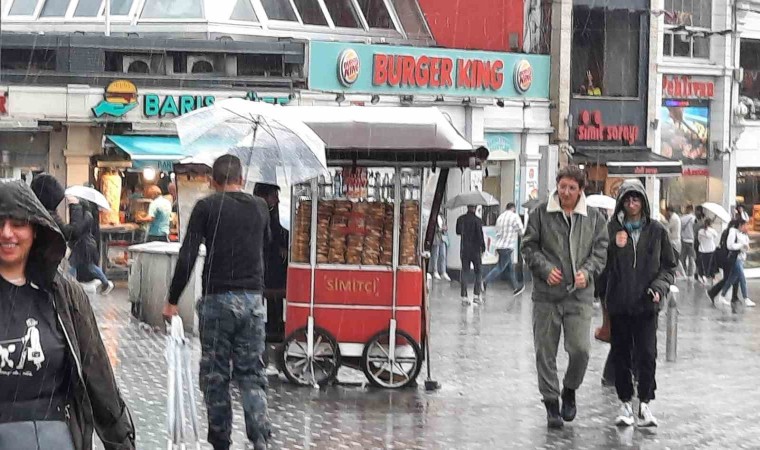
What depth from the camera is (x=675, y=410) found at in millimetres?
12641

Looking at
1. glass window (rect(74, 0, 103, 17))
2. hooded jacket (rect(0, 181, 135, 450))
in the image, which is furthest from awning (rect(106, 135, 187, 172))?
hooded jacket (rect(0, 181, 135, 450))

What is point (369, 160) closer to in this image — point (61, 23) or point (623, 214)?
point (623, 214)

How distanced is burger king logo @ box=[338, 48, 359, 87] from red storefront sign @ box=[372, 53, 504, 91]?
0.57 m

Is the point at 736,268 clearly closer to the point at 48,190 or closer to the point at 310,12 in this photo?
the point at 310,12

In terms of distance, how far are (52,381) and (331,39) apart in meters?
28.0

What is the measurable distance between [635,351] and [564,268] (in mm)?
854

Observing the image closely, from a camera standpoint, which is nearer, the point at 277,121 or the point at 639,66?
the point at 277,121

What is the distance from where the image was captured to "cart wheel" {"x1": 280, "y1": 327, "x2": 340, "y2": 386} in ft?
44.2

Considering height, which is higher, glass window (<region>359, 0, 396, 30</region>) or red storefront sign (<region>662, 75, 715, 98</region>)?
glass window (<region>359, 0, 396, 30</region>)

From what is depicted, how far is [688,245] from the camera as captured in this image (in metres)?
35.5

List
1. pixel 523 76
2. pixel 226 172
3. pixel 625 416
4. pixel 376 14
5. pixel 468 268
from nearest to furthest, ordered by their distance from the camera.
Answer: pixel 226 172 → pixel 625 416 → pixel 468 268 → pixel 376 14 → pixel 523 76

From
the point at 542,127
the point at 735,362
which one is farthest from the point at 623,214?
the point at 542,127

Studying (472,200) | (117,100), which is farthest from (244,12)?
(472,200)

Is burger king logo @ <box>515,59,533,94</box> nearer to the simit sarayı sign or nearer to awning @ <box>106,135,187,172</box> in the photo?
the simit sarayı sign
